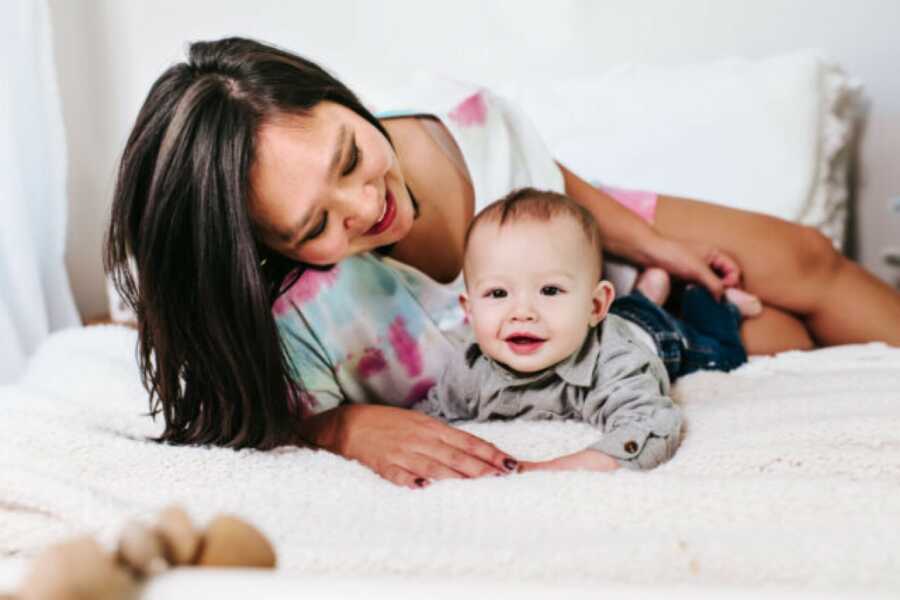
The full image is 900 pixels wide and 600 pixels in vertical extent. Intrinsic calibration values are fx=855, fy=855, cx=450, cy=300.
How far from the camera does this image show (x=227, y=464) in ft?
3.10

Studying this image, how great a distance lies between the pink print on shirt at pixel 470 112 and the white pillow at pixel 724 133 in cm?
40

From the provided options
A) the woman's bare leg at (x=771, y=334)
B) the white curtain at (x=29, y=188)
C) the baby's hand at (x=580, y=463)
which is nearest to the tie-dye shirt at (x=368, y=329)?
the baby's hand at (x=580, y=463)

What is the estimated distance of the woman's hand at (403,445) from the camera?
917 millimetres

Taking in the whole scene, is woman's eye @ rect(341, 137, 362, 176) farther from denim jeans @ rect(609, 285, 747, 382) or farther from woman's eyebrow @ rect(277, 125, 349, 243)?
denim jeans @ rect(609, 285, 747, 382)

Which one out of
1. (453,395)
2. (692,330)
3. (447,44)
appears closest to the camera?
(453,395)

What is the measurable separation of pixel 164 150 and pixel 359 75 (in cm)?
118

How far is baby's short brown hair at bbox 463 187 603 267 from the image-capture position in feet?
3.36

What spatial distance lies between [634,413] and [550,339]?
130mm

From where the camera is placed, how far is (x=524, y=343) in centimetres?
102

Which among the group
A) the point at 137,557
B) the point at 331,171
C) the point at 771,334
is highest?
the point at 331,171

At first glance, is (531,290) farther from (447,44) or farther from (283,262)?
(447,44)

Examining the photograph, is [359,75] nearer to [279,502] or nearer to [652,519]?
[279,502]

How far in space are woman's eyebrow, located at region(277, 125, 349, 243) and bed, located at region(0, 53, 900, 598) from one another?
26cm

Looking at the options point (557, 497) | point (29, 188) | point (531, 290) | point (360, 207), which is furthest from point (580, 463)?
point (29, 188)
